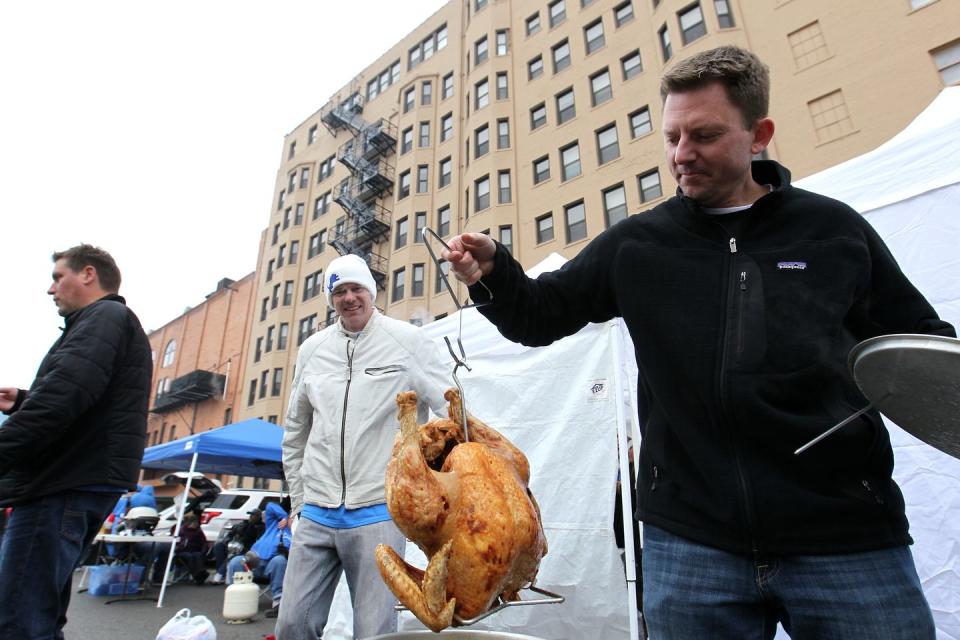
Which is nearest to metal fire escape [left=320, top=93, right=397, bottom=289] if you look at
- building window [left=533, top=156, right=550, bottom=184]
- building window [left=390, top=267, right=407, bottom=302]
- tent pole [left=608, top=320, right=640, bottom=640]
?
building window [left=390, top=267, right=407, bottom=302]

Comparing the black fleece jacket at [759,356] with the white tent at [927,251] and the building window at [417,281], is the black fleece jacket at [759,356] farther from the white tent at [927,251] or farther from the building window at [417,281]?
the building window at [417,281]

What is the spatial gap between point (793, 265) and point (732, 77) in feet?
2.00

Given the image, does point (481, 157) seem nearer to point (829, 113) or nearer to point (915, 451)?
point (829, 113)

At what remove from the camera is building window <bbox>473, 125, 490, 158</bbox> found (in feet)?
84.7

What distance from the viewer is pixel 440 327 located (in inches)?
219

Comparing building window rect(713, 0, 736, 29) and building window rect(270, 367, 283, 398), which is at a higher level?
building window rect(713, 0, 736, 29)

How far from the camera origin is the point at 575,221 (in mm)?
22062

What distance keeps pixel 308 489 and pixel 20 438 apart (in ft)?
4.40

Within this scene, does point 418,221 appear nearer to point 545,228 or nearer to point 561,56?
point 545,228

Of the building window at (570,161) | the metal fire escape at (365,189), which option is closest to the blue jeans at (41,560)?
the building window at (570,161)

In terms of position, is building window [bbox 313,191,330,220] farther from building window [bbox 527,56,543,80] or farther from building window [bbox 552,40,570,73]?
building window [bbox 552,40,570,73]

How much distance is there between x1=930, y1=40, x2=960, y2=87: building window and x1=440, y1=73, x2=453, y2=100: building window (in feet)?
70.9

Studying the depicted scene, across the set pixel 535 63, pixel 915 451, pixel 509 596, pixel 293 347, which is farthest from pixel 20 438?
pixel 293 347

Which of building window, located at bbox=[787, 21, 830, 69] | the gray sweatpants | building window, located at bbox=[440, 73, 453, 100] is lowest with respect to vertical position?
the gray sweatpants
